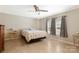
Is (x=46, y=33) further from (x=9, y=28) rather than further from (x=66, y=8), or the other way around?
(x=9, y=28)

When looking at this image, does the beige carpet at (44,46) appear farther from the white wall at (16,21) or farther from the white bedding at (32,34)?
the white wall at (16,21)

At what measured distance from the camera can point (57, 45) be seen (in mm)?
2049

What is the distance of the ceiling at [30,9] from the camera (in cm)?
175

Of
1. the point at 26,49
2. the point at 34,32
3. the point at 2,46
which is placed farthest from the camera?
the point at 34,32

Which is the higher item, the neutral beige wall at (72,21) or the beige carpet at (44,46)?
the neutral beige wall at (72,21)

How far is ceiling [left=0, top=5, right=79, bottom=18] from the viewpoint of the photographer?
69.0 inches

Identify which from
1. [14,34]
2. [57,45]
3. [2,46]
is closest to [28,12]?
[14,34]

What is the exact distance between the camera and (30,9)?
6.07 feet

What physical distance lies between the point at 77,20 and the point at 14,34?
62.6 inches

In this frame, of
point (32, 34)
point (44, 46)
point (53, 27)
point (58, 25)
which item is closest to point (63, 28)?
point (58, 25)

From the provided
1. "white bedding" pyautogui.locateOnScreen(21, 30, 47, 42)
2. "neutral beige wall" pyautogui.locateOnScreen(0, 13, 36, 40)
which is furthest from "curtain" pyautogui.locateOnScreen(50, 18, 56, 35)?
"neutral beige wall" pyautogui.locateOnScreen(0, 13, 36, 40)

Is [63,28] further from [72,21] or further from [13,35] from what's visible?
[13,35]

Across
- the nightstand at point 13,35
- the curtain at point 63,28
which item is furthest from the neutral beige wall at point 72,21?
the nightstand at point 13,35

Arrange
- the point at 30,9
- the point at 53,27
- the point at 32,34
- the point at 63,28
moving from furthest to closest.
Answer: the point at 32,34 → the point at 53,27 → the point at 63,28 → the point at 30,9
